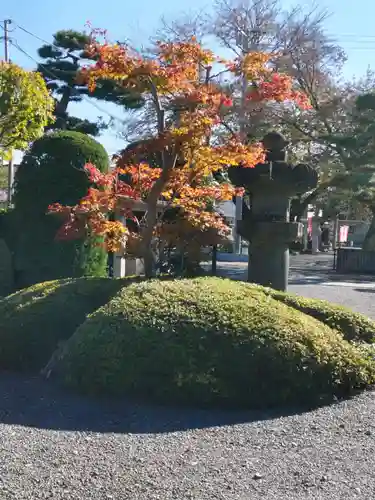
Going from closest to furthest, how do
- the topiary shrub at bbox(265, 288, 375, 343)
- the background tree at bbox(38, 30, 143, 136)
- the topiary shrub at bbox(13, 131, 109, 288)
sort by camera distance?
the topiary shrub at bbox(265, 288, 375, 343) → the topiary shrub at bbox(13, 131, 109, 288) → the background tree at bbox(38, 30, 143, 136)

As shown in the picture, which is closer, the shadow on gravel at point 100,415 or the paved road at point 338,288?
the shadow on gravel at point 100,415

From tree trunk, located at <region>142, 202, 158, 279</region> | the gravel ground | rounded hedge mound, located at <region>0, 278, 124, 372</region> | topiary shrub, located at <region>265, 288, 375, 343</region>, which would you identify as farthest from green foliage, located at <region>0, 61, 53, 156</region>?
the gravel ground

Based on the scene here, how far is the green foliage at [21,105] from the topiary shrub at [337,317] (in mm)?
5764

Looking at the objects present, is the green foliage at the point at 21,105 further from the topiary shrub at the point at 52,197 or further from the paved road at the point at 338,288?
the paved road at the point at 338,288

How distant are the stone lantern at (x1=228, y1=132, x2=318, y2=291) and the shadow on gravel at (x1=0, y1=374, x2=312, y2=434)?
16.3ft

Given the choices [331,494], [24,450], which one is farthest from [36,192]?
[331,494]

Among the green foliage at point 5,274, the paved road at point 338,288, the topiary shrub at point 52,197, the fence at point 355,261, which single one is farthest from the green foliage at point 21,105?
the fence at point 355,261

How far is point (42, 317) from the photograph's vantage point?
6.31 metres

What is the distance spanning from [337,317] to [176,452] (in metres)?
3.00

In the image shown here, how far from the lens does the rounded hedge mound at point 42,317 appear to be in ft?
20.2

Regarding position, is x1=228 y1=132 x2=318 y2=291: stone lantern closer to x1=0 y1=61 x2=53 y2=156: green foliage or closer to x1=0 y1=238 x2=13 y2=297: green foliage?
x1=0 y1=61 x2=53 y2=156: green foliage

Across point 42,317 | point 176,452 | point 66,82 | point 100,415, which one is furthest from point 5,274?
point 66,82

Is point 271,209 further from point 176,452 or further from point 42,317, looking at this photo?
point 176,452

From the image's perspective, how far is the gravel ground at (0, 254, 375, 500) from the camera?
3580mm
